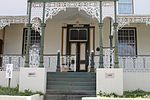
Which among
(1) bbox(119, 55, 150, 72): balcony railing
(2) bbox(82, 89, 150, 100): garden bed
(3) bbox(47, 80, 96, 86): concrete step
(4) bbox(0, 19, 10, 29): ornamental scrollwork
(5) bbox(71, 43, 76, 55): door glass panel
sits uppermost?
(4) bbox(0, 19, 10, 29): ornamental scrollwork

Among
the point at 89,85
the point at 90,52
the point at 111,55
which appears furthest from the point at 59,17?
the point at 89,85

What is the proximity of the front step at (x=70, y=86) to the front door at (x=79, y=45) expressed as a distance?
310cm

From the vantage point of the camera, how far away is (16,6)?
1802cm

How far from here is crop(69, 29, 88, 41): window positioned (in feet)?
58.5

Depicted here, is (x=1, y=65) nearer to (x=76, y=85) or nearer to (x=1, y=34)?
(x=1, y=34)

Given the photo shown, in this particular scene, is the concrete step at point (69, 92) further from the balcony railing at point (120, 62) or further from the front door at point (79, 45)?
the front door at point (79, 45)

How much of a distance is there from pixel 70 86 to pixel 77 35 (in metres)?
5.49

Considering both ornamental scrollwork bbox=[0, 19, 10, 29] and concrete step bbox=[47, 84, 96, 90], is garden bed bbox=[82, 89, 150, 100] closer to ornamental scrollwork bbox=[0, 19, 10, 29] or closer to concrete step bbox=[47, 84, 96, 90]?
concrete step bbox=[47, 84, 96, 90]

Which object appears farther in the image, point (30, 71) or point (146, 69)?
point (146, 69)

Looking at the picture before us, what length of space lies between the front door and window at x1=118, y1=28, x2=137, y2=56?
7.65 feet

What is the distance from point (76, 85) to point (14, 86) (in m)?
3.59

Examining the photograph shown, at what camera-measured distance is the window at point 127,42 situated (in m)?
17.2

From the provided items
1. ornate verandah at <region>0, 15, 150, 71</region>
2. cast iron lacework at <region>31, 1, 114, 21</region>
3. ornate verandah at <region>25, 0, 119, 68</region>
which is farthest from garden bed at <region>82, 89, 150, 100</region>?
ornate verandah at <region>0, 15, 150, 71</region>

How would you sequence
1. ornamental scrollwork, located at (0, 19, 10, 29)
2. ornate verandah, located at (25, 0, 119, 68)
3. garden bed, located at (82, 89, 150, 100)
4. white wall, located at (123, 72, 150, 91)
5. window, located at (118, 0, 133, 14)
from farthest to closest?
window, located at (118, 0, 133, 14), ornamental scrollwork, located at (0, 19, 10, 29), white wall, located at (123, 72, 150, 91), ornate verandah, located at (25, 0, 119, 68), garden bed, located at (82, 89, 150, 100)
